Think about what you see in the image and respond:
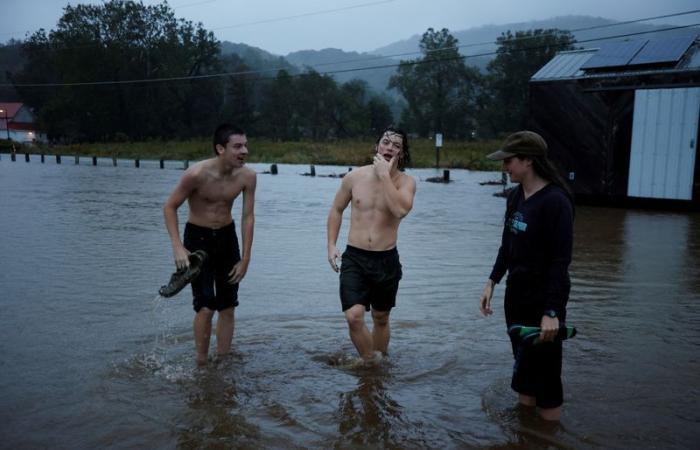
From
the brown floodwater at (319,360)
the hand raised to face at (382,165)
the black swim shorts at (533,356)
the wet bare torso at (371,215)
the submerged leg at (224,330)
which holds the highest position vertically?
the hand raised to face at (382,165)

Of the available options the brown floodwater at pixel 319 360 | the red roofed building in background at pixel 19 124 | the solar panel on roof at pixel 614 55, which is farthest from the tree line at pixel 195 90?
the brown floodwater at pixel 319 360

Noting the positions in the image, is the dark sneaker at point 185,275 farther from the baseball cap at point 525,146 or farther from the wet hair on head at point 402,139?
the baseball cap at point 525,146

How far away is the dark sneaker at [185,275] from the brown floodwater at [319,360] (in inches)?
26.2

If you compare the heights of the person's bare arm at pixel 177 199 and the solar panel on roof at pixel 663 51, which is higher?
the solar panel on roof at pixel 663 51

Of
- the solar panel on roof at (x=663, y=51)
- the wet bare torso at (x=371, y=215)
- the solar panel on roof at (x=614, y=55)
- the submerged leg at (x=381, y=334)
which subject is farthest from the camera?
the solar panel on roof at (x=614, y=55)

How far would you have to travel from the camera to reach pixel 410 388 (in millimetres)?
4781

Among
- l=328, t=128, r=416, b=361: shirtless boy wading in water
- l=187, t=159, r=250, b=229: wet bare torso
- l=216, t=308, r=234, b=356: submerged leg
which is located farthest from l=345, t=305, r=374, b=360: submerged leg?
l=187, t=159, r=250, b=229: wet bare torso

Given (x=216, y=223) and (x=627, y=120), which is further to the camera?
(x=627, y=120)

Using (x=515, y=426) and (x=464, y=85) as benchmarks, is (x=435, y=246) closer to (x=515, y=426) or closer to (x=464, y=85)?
(x=515, y=426)

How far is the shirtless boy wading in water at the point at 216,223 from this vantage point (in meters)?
5.02

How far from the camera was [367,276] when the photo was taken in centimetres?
488

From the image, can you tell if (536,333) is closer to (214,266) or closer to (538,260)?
(538,260)

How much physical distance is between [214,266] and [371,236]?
131cm

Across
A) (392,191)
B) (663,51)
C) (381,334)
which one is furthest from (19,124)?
(392,191)
